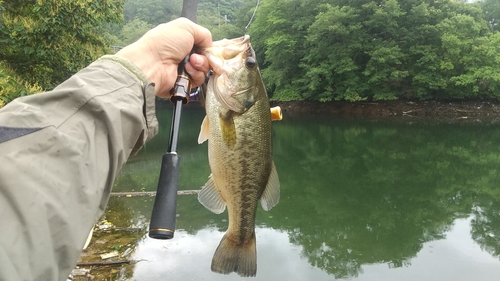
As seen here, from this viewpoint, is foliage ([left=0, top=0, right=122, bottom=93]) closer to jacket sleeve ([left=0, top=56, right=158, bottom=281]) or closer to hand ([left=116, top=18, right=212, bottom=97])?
hand ([left=116, top=18, right=212, bottom=97])

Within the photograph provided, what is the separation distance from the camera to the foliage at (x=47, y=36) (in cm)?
827

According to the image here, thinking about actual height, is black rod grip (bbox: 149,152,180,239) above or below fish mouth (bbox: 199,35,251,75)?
below

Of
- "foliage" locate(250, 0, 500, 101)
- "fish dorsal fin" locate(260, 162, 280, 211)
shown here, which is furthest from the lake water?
"foliage" locate(250, 0, 500, 101)

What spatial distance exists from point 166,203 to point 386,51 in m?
31.3

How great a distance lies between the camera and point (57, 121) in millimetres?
1244

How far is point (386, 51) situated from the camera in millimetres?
30453

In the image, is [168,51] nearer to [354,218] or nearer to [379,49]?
[354,218]

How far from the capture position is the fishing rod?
167 cm

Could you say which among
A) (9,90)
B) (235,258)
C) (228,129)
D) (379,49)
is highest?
(228,129)

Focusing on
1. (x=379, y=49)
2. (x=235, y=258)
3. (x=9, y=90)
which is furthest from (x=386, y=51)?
(x=235, y=258)

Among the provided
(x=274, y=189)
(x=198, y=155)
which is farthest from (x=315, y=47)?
(x=274, y=189)

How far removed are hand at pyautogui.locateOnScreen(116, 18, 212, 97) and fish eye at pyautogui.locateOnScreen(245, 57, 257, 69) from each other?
22 centimetres

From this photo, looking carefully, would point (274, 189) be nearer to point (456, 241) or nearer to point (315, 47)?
point (456, 241)

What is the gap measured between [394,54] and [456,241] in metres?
25.3
